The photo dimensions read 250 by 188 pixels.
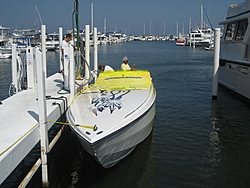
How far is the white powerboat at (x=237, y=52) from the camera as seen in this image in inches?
565

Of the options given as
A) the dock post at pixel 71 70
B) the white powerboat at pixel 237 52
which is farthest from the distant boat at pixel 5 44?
the dock post at pixel 71 70

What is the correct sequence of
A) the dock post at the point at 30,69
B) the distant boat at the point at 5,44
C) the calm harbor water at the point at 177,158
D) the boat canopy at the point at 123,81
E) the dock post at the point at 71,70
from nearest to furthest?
the calm harbor water at the point at 177,158 < the dock post at the point at 71,70 < the boat canopy at the point at 123,81 < the dock post at the point at 30,69 < the distant boat at the point at 5,44

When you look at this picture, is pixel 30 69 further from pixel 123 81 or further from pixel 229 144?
pixel 229 144

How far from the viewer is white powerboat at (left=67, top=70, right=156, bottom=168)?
20.7 feet

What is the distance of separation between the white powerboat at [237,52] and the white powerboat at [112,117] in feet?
20.5

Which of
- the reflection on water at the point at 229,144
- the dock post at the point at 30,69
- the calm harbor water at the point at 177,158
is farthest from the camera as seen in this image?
the dock post at the point at 30,69

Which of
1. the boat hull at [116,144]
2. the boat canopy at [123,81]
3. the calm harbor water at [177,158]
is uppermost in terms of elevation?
the boat canopy at [123,81]

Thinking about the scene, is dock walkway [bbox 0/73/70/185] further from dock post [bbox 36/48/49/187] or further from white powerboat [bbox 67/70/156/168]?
white powerboat [bbox 67/70/156/168]

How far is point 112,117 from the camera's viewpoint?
697cm

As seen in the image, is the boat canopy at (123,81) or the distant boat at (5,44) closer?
the boat canopy at (123,81)

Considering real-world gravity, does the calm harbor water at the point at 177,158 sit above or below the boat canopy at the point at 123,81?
below

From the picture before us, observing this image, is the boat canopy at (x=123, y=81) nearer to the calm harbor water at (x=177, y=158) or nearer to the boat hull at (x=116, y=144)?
the calm harbor water at (x=177, y=158)

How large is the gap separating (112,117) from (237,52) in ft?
37.2

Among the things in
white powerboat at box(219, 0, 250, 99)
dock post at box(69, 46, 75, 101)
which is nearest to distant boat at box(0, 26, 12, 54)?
white powerboat at box(219, 0, 250, 99)
